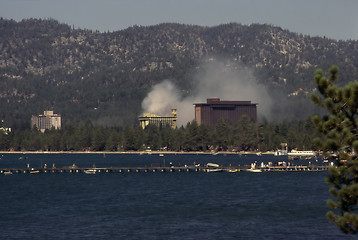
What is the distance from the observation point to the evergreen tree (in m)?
66.4

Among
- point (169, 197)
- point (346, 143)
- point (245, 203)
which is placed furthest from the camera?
point (169, 197)

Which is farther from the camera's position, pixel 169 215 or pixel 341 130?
pixel 169 215

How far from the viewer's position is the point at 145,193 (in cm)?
19662

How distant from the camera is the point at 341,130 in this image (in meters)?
67.5

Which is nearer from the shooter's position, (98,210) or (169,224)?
(169,224)

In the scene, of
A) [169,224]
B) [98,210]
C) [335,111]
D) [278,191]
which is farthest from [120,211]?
[335,111]

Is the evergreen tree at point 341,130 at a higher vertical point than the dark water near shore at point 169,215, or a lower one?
higher

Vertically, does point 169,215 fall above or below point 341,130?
below

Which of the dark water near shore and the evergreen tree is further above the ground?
the evergreen tree

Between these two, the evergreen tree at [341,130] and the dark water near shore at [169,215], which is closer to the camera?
the evergreen tree at [341,130]

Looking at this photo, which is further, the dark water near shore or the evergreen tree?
the dark water near shore

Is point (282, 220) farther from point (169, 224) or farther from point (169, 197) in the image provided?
point (169, 197)

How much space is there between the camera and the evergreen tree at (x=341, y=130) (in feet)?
218

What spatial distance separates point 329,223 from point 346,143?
68681mm
